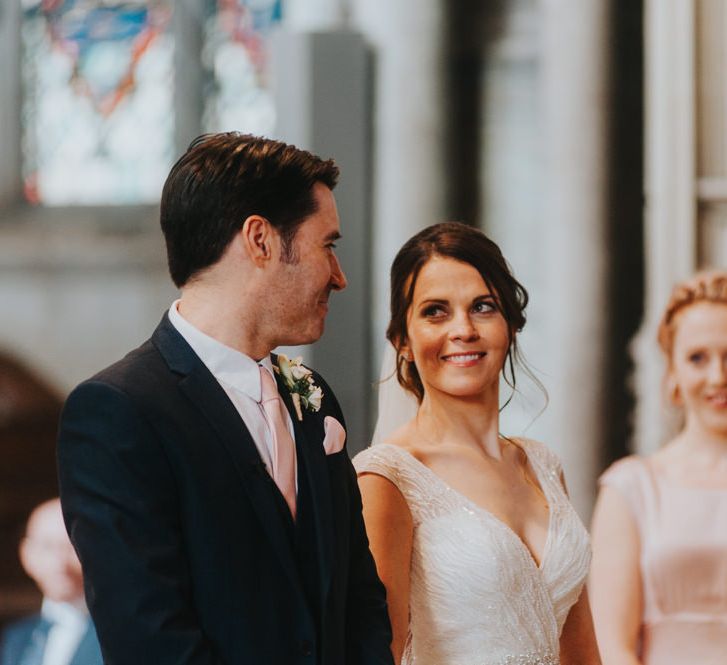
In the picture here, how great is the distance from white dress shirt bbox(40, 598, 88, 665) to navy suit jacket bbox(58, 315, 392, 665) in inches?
116

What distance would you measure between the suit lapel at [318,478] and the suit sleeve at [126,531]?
0.63 ft

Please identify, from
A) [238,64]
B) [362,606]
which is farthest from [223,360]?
[238,64]

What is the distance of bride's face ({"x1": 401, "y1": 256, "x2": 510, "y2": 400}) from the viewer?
89.3 inches

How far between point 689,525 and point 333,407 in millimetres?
1664

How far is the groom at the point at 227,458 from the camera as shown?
57.9 inches

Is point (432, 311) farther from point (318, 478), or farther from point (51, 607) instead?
point (51, 607)

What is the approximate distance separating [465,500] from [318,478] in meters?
0.66

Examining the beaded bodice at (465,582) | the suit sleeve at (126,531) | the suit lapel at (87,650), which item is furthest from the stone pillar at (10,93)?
the suit sleeve at (126,531)

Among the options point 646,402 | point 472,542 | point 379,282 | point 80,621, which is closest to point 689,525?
point 646,402

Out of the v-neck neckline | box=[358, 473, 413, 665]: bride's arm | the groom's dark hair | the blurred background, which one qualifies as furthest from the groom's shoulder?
the blurred background

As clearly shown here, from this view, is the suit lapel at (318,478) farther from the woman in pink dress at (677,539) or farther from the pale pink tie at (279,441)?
the woman in pink dress at (677,539)

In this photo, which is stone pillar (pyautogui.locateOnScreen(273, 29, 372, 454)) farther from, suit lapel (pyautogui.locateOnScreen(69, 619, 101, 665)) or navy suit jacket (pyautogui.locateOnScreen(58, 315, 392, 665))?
navy suit jacket (pyautogui.locateOnScreen(58, 315, 392, 665))

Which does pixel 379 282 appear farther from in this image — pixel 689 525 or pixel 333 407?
pixel 333 407

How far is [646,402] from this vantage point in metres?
4.11
